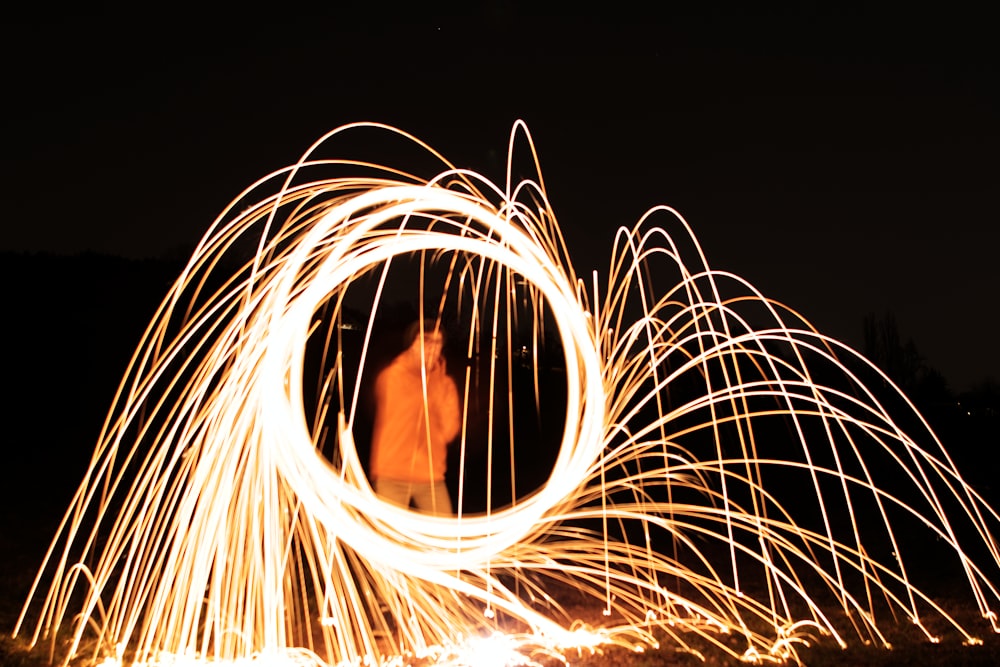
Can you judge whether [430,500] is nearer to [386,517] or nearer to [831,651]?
[386,517]

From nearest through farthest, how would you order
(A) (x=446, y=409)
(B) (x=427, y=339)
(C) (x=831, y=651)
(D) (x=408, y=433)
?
(C) (x=831, y=651) → (B) (x=427, y=339) → (D) (x=408, y=433) → (A) (x=446, y=409)

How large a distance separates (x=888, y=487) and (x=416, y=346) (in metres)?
12.6

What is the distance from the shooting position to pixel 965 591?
6.99 metres

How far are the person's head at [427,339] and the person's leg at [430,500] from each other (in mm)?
795

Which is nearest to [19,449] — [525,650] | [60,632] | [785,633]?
[60,632]

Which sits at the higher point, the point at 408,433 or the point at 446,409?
the point at 446,409

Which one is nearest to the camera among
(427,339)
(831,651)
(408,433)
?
(831,651)

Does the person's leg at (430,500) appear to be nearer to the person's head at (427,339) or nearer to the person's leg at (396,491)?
the person's leg at (396,491)

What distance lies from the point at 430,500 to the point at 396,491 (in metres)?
0.22

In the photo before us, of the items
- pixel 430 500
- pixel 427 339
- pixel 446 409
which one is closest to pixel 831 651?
pixel 430 500

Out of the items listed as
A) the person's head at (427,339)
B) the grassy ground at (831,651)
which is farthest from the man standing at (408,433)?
the grassy ground at (831,651)

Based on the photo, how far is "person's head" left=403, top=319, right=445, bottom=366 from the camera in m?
5.54

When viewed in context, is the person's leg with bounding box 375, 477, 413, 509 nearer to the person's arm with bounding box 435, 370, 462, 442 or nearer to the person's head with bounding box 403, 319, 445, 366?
the person's arm with bounding box 435, 370, 462, 442

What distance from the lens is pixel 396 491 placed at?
5.74 m
